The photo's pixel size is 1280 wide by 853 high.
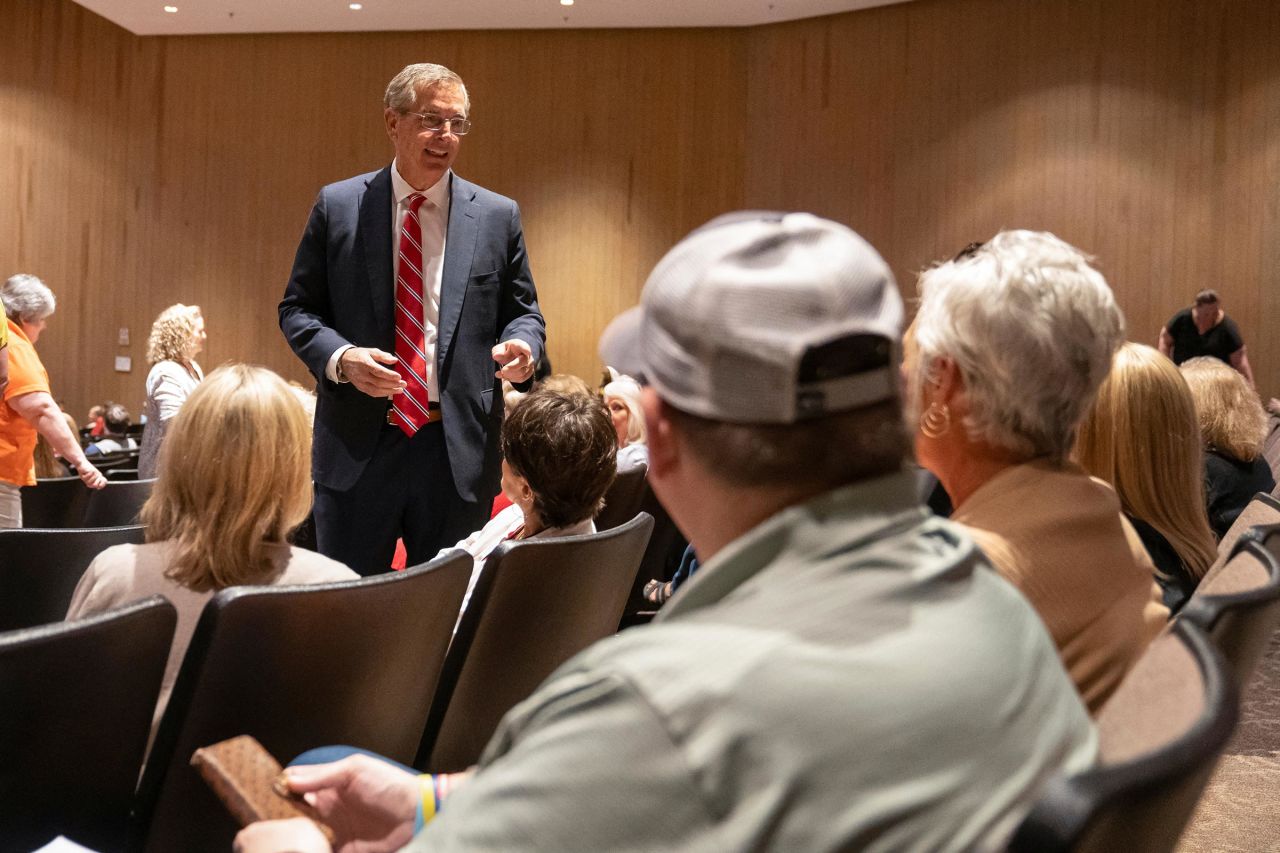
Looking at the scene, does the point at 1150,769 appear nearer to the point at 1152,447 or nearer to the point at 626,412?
the point at 1152,447

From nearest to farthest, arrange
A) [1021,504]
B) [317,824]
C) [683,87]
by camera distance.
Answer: [317,824] → [1021,504] → [683,87]

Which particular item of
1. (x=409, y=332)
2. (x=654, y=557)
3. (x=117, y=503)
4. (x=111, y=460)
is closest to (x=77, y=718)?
(x=409, y=332)

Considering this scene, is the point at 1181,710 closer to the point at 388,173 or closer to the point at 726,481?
the point at 726,481

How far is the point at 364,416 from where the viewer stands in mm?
3045

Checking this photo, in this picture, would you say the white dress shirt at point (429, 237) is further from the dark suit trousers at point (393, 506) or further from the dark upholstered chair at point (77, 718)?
the dark upholstered chair at point (77, 718)

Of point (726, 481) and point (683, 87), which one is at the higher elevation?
point (683, 87)

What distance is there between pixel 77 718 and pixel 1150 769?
1173mm

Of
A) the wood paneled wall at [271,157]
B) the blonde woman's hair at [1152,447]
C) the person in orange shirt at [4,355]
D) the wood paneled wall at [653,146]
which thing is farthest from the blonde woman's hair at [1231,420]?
the wood paneled wall at [271,157]

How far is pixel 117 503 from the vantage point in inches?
135

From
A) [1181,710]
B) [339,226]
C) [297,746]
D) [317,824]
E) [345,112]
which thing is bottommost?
[297,746]

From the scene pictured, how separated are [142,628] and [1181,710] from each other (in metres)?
1.12

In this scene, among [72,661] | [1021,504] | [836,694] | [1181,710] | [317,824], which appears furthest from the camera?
[1021,504]

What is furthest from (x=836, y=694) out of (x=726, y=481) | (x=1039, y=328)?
(x=1039, y=328)

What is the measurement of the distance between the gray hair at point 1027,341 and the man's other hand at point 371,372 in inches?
61.0
